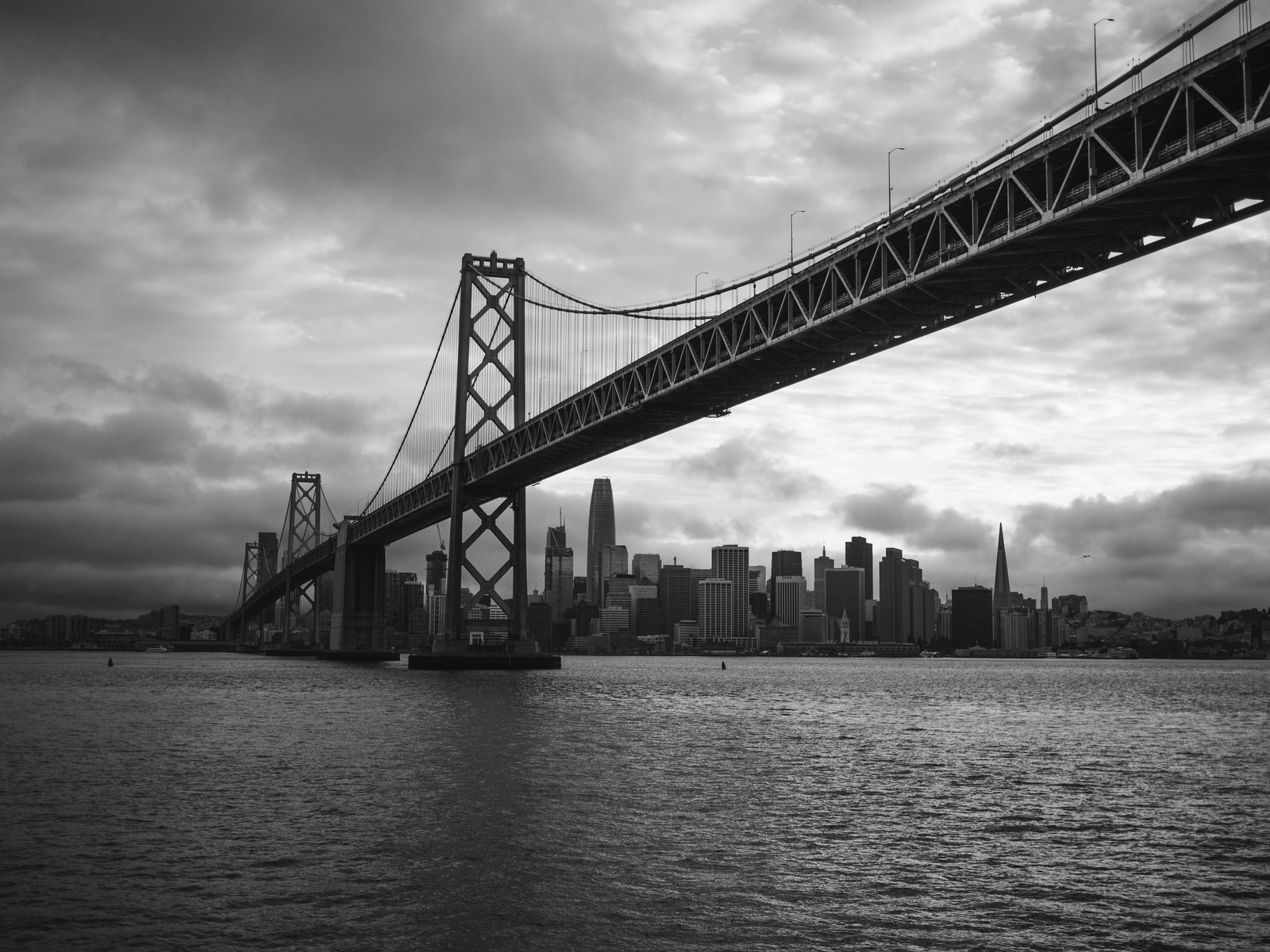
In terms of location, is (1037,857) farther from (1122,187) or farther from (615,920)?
(1122,187)

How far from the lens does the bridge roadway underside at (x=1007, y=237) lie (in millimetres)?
21250

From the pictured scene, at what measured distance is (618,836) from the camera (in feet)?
56.4

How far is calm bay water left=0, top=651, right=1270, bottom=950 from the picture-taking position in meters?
12.6

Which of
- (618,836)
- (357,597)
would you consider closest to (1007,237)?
(618,836)

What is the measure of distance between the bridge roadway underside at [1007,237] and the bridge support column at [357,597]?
53.8 m

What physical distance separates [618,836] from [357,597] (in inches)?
3424

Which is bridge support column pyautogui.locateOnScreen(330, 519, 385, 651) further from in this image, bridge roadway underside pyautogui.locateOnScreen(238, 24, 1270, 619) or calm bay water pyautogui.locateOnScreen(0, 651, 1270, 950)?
calm bay water pyautogui.locateOnScreen(0, 651, 1270, 950)

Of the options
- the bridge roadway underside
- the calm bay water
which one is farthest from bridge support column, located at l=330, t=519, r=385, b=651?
the calm bay water

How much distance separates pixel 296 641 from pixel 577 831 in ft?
514

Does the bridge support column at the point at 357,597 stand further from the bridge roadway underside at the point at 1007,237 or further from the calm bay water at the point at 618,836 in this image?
the calm bay water at the point at 618,836

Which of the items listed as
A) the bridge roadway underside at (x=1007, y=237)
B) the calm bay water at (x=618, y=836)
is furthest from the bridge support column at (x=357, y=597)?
the calm bay water at (x=618, y=836)

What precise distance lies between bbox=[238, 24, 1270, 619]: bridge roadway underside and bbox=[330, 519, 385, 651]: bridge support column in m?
53.8

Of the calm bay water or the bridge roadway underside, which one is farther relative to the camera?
the bridge roadway underside

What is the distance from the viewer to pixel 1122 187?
22594mm
